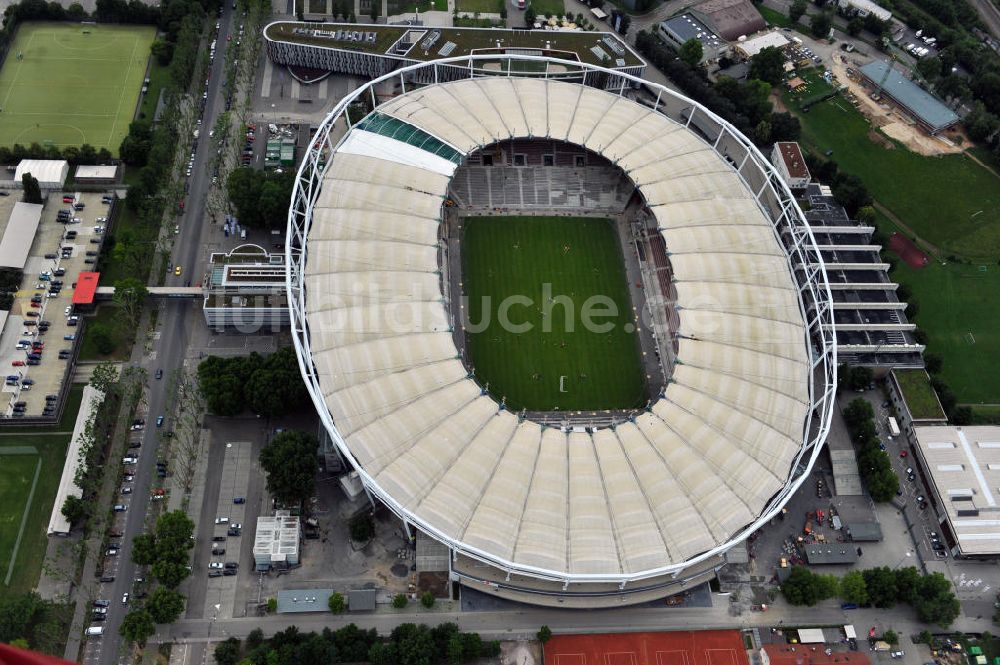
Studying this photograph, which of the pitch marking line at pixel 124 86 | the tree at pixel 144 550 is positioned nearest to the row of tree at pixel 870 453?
the tree at pixel 144 550

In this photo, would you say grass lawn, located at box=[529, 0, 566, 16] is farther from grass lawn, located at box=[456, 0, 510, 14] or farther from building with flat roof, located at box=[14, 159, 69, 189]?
building with flat roof, located at box=[14, 159, 69, 189]

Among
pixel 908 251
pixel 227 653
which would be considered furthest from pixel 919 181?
pixel 227 653

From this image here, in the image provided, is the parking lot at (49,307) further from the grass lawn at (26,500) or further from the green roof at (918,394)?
the green roof at (918,394)

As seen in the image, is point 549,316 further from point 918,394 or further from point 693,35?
point 693,35

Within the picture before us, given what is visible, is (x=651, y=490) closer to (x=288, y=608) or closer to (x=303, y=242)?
(x=288, y=608)

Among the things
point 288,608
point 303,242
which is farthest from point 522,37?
point 288,608

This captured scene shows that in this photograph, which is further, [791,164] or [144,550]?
[791,164]
